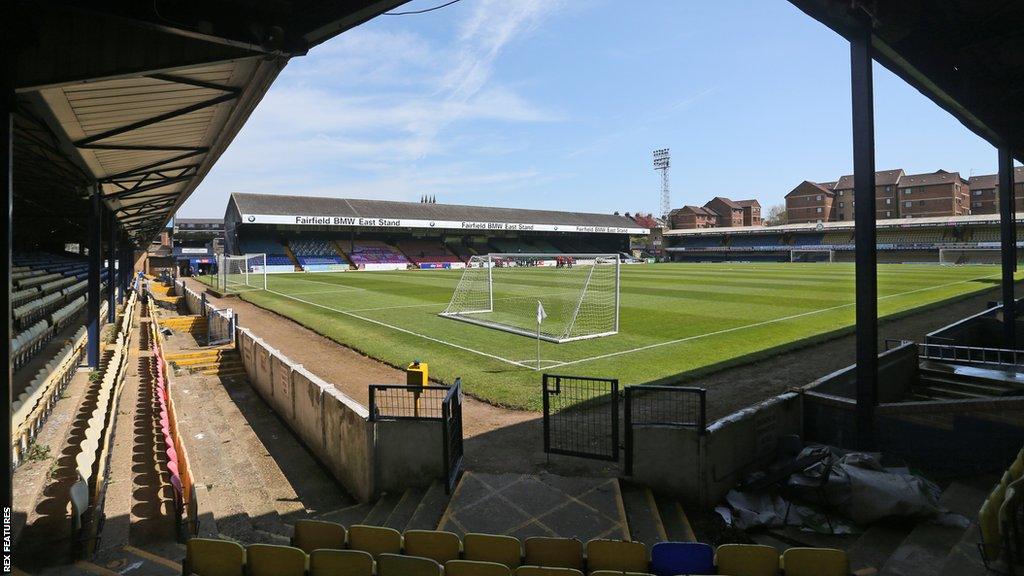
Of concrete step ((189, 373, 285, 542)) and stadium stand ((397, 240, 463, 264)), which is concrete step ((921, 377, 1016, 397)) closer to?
concrete step ((189, 373, 285, 542))

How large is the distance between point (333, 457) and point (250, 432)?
3150 mm

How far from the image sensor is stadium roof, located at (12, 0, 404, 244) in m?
4.66

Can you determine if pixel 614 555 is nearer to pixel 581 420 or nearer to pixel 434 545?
pixel 434 545

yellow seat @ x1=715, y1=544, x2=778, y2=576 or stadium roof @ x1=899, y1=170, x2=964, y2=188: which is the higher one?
stadium roof @ x1=899, y1=170, x2=964, y2=188

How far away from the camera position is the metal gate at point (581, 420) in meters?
7.43

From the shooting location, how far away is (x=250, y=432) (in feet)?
34.1

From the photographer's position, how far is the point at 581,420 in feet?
30.1

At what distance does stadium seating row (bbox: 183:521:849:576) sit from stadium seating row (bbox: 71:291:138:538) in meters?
1.79

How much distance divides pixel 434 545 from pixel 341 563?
78cm

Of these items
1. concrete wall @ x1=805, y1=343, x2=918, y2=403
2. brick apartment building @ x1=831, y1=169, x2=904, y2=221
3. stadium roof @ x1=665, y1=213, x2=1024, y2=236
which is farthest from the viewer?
brick apartment building @ x1=831, y1=169, x2=904, y2=221

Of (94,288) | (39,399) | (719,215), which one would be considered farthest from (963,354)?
(719,215)

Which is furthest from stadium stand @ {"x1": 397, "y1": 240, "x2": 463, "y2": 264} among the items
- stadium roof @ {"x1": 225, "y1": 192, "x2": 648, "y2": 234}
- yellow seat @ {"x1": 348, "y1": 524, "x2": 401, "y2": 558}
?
yellow seat @ {"x1": 348, "y1": 524, "x2": 401, "y2": 558}

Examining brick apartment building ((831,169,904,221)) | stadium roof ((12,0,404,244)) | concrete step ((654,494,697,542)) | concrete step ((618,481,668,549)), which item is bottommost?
concrete step ((654,494,697,542))

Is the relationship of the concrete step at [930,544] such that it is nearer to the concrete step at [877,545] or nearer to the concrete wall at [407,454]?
the concrete step at [877,545]
